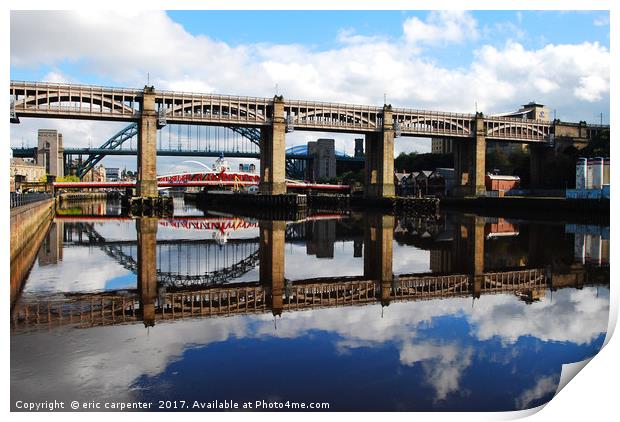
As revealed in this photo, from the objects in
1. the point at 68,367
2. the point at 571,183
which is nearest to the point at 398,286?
the point at 68,367

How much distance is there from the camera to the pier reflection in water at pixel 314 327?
8.05 metres

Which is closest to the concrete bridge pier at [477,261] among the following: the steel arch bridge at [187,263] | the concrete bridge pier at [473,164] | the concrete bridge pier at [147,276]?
the steel arch bridge at [187,263]

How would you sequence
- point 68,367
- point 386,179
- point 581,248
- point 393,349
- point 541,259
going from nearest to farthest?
point 68,367, point 393,349, point 541,259, point 581,248, point 386,179

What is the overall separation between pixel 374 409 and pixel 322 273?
469 inches

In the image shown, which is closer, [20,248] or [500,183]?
[20,248]

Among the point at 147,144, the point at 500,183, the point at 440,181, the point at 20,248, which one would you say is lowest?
the point at 20,248

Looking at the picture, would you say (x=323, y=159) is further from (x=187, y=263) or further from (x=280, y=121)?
(x=187, y=263)

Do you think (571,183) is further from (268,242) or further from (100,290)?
(100,290)

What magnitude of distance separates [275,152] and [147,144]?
50.4ft

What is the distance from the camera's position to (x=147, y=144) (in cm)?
6278

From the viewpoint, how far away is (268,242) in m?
30.4

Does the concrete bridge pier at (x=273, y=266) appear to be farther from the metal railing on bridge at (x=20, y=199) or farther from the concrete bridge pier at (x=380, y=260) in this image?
the metal railing on bridge at (x=20, y=199)

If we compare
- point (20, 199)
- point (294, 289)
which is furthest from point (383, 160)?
point (294, 289)

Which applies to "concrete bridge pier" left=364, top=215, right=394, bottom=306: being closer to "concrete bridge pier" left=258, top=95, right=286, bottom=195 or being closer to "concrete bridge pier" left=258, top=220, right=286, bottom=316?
"concrete bridge pier" left=258, top=220, right=286, bottom=316
